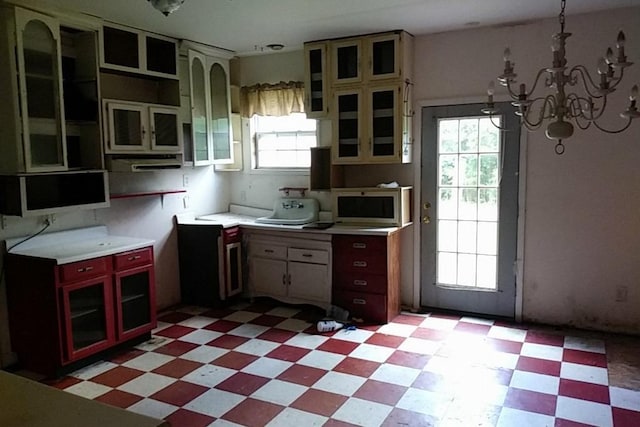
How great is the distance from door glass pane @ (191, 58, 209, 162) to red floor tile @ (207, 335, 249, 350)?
5.53 feet

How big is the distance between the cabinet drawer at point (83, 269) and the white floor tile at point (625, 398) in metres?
3.36

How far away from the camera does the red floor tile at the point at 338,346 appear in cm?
387

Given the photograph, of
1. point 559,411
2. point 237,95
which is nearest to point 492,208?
point 559,411

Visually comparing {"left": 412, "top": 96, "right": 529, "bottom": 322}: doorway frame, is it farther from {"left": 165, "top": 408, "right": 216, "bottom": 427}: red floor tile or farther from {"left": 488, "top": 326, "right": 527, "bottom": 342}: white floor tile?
{"left": 165, "top": 408, "right": 216, "bottom": 427}: red floor tile

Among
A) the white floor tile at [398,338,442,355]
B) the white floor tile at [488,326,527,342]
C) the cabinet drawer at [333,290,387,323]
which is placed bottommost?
the white floor tile at [398,338,442,355]

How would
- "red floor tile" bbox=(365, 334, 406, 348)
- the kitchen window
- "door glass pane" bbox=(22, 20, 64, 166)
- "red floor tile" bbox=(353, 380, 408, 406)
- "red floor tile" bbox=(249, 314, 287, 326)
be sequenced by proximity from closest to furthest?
1. "red floor tile" bbox=(353, 380, 408, 406)
2. "door glass pane" bbox=(22, 20, 64, 166)
3. "red floor tile" bbox=(365, 334, 406, 348)
4. "red floor tile" bbox=(249, 314, 287, 326)
5. the kitchen window

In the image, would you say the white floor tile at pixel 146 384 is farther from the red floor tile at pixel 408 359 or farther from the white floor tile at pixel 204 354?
the red floor tile at pixel 408 359

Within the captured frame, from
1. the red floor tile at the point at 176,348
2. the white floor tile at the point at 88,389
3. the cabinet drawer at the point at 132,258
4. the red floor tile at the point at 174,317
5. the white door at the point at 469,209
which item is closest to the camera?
the white floor tile at the point at 88,389

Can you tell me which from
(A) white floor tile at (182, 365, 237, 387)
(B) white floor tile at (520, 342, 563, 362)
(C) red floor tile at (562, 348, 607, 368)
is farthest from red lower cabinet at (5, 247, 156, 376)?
(C) red floor tile at (562, 348, 607, 368)

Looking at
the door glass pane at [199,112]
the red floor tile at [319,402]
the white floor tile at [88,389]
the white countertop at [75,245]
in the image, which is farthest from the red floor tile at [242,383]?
the door glass pane at [199,112]

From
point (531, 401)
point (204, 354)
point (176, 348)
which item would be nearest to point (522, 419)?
point (531, 401)

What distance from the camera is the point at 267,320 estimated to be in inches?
181

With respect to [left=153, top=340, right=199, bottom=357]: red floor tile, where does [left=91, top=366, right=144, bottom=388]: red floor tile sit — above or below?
A: below

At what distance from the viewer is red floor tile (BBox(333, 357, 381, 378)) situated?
348 cm
